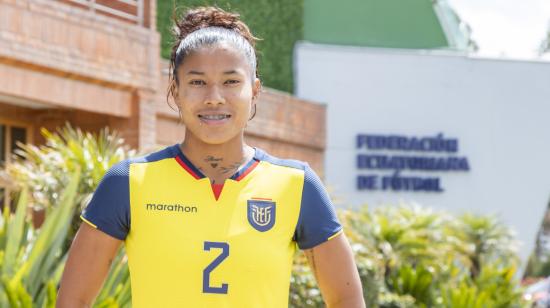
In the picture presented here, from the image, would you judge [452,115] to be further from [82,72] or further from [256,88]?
[256,88]

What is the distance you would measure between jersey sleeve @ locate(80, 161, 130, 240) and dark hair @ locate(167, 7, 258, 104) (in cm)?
30

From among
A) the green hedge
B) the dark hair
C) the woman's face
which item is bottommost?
the woman's face

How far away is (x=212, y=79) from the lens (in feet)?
9.05

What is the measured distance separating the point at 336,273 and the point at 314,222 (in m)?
0.13

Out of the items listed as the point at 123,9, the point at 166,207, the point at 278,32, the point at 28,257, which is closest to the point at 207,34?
the point at 166,207

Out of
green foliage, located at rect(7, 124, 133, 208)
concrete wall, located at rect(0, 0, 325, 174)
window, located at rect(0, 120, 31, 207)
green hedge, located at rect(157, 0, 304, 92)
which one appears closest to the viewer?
green foliage, located at rect(7, 124, 133, 208)

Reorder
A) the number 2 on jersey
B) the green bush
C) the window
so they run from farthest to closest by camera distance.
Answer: the window → the green bush → the number 2 on jersey

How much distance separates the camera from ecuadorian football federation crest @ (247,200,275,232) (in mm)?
2725

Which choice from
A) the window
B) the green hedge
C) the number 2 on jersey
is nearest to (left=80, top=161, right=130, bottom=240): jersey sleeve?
the number 2 on jersey

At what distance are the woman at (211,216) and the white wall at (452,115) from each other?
22530mm

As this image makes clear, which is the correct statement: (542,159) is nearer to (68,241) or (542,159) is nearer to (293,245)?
(68,241)

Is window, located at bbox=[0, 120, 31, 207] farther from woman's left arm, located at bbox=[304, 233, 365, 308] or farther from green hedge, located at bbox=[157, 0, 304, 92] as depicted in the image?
woman's left arm, located at bbox=[304, 233, 365, 308]

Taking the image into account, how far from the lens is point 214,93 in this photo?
9.00 feet

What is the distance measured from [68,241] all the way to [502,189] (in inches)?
725
